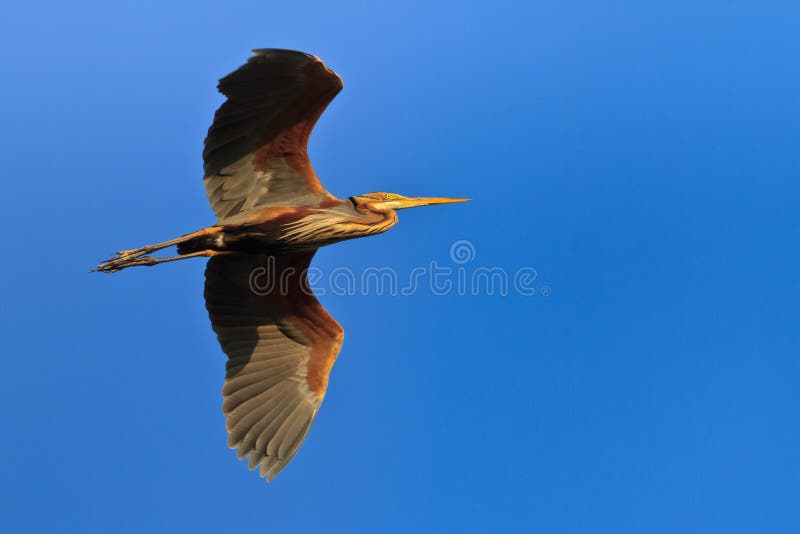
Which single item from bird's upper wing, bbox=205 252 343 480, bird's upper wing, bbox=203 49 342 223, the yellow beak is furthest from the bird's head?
bird's upper wing, bbox=205 252 343 480

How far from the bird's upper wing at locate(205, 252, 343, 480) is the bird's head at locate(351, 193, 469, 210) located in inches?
36.8

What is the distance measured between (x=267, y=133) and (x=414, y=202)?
2152 mm

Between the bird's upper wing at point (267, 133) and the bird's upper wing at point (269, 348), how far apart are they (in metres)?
0.79

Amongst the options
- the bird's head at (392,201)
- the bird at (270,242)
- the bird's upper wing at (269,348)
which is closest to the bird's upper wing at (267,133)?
the bird at (270,242)

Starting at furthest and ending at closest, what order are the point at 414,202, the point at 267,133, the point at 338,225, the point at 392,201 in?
the point at 414,202 → the point at 392,201 → the point at 338,225 → the point at 267,133

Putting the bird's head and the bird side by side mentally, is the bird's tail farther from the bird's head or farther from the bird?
the bird's head

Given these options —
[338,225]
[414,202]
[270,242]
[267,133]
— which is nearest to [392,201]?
[414,202]

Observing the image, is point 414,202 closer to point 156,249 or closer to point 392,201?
point 392,201

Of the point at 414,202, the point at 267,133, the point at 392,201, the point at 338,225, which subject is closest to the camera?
the point at 267,133

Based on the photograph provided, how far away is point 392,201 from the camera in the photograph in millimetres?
11273

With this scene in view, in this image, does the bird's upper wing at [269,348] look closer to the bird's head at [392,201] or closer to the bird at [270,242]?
the bird at [270,242]

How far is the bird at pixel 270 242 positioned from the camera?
32.4 ft

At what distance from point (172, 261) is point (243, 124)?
66.0 inches

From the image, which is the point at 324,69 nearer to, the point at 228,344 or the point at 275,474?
the point at 228,344
